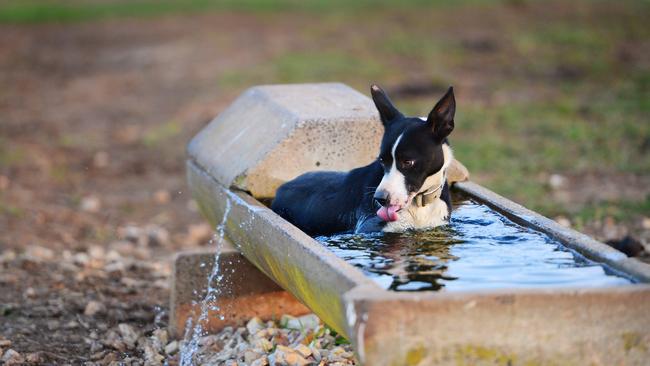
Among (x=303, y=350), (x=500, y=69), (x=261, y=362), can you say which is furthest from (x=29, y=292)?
(x=500, y=69)

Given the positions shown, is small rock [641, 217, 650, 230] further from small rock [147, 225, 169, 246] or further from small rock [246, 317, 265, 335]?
small rock [147, 225, 169, 246]

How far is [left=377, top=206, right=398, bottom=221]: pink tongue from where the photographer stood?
18.1ft

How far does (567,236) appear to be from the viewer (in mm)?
5312

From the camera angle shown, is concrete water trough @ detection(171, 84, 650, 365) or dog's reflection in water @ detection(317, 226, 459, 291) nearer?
concrete water trough @ detection(171, 84, 650, 365)

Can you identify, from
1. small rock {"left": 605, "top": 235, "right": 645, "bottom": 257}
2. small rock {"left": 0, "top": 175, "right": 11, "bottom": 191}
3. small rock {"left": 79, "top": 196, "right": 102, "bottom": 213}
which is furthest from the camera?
small rock {"left": 0, "top": 175, "right": 11, "bottom": 191}

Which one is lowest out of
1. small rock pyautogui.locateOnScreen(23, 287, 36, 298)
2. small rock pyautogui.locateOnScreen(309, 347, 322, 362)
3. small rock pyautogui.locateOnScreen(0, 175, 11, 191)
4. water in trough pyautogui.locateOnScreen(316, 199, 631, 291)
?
small rock pyautogui.locateOnScreen(0, 175, 11, 191)

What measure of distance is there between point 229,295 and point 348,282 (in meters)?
2.60

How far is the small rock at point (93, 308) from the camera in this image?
23.7 feet

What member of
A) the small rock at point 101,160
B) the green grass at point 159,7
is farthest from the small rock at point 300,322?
the green grass at point 159,7

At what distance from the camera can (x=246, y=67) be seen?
18641 millimetres

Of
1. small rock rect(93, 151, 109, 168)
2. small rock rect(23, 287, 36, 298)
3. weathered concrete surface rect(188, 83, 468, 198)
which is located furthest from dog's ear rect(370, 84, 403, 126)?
small rock rect(93, 151, 109, 168)

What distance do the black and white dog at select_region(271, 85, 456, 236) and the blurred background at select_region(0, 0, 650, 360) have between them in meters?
1.54

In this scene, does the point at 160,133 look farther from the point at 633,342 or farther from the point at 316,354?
the point at 633,342

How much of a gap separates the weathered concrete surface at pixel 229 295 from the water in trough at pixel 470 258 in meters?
1.09
